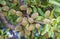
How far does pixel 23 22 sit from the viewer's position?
0.59 m

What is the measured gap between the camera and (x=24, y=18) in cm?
61

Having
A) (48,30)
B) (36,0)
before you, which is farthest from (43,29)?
(36,0)

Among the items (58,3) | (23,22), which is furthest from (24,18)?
(58,3)

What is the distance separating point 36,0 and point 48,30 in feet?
0.47

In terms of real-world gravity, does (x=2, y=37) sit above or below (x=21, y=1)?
below

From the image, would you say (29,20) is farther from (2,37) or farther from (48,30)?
(2,37)

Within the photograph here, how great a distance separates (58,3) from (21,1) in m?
0.17

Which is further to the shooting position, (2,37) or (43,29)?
(2,37)

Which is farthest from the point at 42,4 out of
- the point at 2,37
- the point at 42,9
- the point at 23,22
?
the point at 2,37

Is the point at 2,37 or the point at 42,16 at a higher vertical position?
the point at 42,16

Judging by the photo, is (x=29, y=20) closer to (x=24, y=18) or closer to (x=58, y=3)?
(x=24, y=18)

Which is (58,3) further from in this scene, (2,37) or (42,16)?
(2,37)

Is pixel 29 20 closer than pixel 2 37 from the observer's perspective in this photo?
Yes

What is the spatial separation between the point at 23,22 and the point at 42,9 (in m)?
0.12
